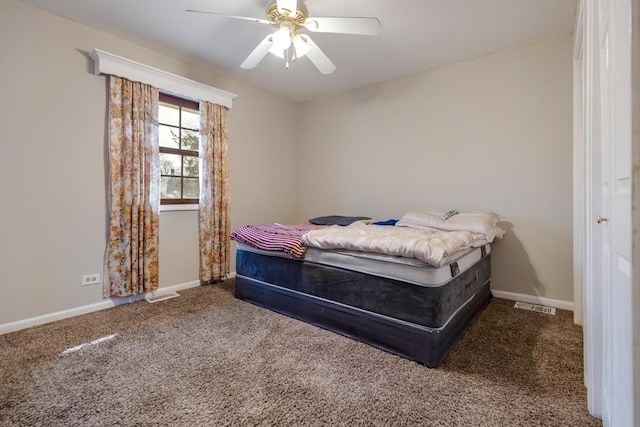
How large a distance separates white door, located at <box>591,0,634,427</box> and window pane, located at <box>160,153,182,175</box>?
11.0ft

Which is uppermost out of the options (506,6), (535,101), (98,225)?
(506,6)

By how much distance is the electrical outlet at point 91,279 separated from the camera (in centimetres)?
253

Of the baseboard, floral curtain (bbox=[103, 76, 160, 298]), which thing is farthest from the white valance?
the baseboard

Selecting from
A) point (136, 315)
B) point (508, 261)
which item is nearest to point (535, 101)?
point (508, 261)

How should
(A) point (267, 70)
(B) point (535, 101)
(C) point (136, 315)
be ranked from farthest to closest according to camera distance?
(A) point (267, 70)
(B) point (535, 101)
(C) point (136, 315)

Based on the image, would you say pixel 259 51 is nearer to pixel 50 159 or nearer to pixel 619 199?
pixel 50 159

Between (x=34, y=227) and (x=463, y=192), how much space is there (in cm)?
381

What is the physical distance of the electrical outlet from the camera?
2.53 meters

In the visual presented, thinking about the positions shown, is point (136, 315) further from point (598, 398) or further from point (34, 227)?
point (598, 398)

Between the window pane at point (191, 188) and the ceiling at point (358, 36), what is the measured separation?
1288 mm

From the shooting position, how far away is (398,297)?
1.79 metres

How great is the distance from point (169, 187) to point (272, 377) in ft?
7.86

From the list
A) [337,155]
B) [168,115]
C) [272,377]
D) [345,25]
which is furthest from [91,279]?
[337,155]

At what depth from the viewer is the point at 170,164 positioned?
318cm
